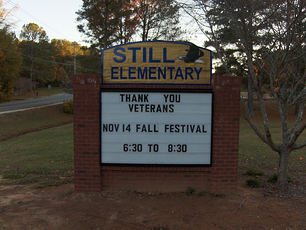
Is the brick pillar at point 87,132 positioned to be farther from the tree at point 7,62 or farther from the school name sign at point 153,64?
the tree at point 7,62

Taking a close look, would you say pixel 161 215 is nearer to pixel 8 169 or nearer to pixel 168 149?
pixel 168 149

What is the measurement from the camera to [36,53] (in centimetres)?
6644

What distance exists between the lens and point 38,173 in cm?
850

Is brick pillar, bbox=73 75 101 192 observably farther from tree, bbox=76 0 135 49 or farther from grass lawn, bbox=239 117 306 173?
tree, bbox=76 0 135 49

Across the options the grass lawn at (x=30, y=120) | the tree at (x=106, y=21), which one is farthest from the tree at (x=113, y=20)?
the grass lawn at (x=30, y=120)

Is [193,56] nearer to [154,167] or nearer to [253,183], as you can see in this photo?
[154,167]

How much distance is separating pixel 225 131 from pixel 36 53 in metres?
70.0

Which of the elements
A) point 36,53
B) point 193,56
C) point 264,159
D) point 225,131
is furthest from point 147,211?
point 36,53

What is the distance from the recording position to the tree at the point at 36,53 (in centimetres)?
6525

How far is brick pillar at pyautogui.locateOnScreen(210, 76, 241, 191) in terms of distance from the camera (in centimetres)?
603

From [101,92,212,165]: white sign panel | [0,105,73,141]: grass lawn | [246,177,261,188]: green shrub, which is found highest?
[101,92,212,165]: white sign panel

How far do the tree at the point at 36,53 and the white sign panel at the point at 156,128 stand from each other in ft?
211

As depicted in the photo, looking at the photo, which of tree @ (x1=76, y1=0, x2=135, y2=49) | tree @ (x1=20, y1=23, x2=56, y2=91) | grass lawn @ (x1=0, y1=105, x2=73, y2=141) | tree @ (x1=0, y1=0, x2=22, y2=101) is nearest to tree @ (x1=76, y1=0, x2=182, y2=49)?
tree @ (x1=76, y1=0, x2=135, y2=49)

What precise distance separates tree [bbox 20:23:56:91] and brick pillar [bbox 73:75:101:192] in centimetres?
6392
